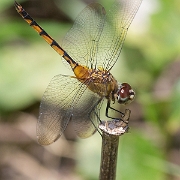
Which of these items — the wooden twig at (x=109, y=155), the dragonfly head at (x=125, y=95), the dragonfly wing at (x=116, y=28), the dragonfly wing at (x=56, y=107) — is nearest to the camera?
the wooden twig at (x=109, y=155)

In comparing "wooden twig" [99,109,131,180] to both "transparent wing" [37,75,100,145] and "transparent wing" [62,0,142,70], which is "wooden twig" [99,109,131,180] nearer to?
"transparent wing" [37,75,100,145]

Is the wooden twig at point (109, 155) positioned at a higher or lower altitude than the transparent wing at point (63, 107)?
lower

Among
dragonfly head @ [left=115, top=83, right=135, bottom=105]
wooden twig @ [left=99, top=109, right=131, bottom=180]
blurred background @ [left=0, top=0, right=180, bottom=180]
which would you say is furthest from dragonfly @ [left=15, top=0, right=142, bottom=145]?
blurred background @ [left=0, top=0, right=180, bottom=180]

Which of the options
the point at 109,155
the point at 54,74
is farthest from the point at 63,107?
Result: the point at 54,74

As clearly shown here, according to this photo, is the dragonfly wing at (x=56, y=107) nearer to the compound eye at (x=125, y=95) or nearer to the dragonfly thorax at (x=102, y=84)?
the dragonfly thorax at (x=102, y=84)

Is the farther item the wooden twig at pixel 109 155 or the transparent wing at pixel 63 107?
the transparent wing at pixel 63 107

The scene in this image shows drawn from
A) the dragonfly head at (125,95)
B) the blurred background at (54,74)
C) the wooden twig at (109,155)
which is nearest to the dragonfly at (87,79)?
the dragonfly head at (125,95)

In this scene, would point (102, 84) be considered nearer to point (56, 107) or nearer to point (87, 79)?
point (87, 79)

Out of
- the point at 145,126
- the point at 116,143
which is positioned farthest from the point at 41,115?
the point at 145,126

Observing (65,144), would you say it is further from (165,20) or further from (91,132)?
(91,132)
